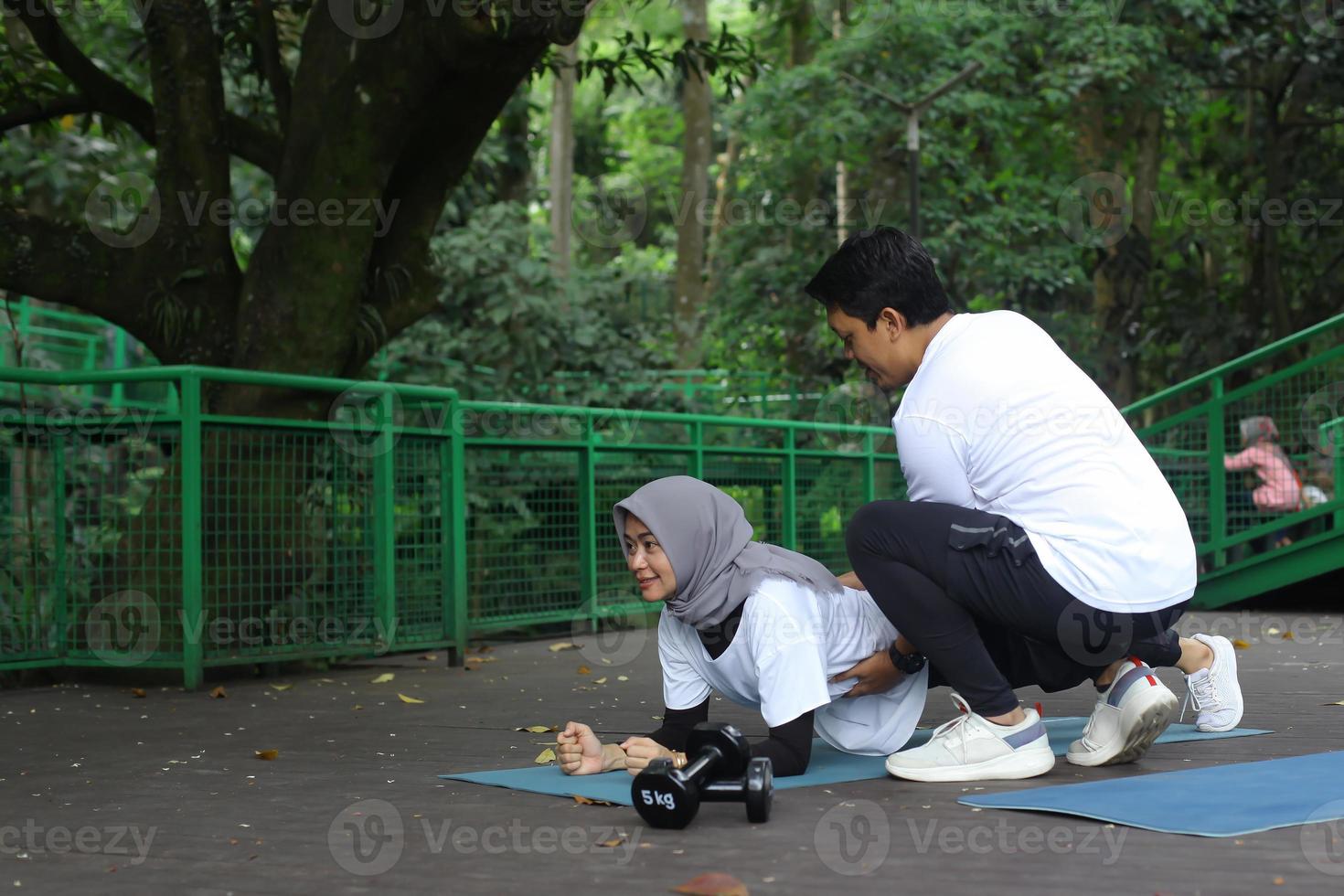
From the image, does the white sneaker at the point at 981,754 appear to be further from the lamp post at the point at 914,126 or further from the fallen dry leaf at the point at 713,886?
the lamp post at the point at 914,126

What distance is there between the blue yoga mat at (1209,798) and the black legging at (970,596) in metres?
0.39

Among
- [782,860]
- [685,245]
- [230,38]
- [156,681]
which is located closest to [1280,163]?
[685,245]

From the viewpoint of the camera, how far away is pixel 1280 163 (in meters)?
21.2

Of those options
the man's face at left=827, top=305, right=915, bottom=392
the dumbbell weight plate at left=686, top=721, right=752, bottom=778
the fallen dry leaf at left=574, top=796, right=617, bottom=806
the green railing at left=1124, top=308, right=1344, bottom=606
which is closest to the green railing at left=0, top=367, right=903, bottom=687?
the fallen dry leaf at left=574, top=796, right=617, bottom=806

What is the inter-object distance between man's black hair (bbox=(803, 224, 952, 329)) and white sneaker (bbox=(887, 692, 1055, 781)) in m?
1.17

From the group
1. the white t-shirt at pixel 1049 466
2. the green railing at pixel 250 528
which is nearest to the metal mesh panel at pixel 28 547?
the green railing at pixel 250 528

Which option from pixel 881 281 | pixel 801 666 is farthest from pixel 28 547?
pixel 881 281

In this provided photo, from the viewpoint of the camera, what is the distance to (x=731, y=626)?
175 inches

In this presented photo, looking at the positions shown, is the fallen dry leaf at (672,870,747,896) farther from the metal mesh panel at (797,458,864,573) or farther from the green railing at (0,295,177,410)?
the green railing at (0,295,177,410)

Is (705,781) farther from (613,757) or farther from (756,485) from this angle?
(756,485)

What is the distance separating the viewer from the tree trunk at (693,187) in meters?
24.7

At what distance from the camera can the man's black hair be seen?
4543 mm

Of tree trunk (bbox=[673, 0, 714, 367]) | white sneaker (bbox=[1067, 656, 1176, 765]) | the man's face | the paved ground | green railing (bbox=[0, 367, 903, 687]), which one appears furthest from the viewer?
tree trunk (bbox=[673, 0, 714, 367])

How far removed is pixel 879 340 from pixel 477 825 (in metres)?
1.85
